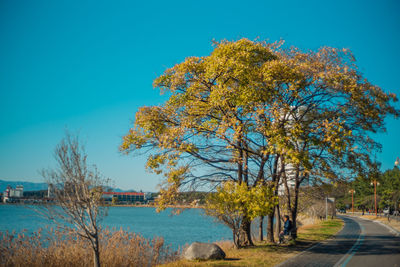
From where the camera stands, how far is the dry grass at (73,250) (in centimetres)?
1064

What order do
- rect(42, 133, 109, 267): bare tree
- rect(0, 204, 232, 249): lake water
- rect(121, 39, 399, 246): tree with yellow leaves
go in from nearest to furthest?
rect(42, 133, 109, 267): bare tree, rect(121, 39, 399, 246): tree with yellow leaves, rect(0, 204, 232, 249): lake water

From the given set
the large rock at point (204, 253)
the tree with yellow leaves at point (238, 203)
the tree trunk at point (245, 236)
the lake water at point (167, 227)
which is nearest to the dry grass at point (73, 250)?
the lake water at point (167, 227)

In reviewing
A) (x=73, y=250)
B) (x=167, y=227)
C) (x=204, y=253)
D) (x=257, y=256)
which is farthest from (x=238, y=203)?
(x=167, y=227)

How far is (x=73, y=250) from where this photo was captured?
11625mm

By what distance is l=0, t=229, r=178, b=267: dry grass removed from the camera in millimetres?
10641

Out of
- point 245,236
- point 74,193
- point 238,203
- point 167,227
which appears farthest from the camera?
point 167,227

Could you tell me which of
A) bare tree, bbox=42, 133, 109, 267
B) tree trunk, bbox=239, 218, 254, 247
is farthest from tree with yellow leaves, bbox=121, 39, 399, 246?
bare tree, bbox=42, 133, 109, 267

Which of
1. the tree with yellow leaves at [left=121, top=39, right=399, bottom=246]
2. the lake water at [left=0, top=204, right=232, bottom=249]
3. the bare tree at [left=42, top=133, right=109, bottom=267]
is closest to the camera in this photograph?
the bare tree at [left=42, top=133, right=109, bottom=267]

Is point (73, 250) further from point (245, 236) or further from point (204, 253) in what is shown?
point (245, 236)

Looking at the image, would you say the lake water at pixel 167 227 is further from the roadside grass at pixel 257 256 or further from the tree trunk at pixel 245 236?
the roadside grass at pixel 257 256

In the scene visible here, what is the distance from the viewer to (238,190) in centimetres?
1390

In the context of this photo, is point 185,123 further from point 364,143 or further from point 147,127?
point 364,143

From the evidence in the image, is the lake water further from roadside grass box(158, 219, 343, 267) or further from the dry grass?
roadside grass box(158, 219, 343, 267)

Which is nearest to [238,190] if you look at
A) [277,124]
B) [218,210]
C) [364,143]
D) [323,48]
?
[218,210]
